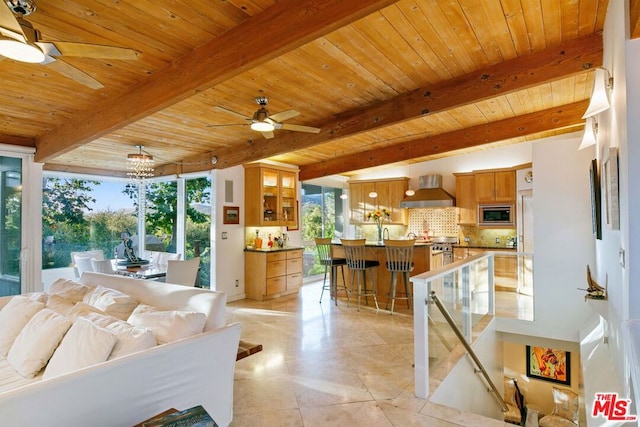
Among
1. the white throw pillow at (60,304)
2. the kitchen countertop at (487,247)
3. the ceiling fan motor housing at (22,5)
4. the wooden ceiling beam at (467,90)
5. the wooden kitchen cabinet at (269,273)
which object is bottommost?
the wooden kitchen cabinet at (269,273)

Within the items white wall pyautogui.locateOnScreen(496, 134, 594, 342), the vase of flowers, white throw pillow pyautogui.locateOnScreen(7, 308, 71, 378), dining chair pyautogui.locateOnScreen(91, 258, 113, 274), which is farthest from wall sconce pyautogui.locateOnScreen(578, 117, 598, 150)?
Answer: dining chair pyautogui.locateOnScreen(91, 258, 113, 274)

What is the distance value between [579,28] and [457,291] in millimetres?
2729

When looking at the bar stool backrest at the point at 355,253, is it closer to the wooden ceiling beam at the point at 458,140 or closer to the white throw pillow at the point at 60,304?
the wooden ceiling beam at the point at 458,140

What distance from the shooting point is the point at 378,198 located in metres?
8.95

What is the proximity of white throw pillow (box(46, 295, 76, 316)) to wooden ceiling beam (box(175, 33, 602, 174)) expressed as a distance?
3290 millimetres

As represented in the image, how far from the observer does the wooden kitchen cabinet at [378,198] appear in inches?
344

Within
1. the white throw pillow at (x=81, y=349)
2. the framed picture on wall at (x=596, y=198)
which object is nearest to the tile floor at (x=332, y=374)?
the white throw pillow at (x=81, y=349)

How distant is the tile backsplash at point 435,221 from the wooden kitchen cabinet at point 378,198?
26 centimetres

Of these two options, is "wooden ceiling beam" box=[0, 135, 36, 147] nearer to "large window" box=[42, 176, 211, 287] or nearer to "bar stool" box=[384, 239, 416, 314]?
"large window" box=[42, 176, 211, 287]

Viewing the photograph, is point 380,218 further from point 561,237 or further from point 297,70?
point 297,70

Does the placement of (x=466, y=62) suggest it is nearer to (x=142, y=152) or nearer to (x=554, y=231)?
(x=554, y=231)

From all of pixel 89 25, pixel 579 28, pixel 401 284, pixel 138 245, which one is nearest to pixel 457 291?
pixel 401 284

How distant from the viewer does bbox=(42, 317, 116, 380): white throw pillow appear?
199 cm

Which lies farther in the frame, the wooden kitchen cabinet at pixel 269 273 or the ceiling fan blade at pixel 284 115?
the wooden kitchen cabinet at pixel 269 273
